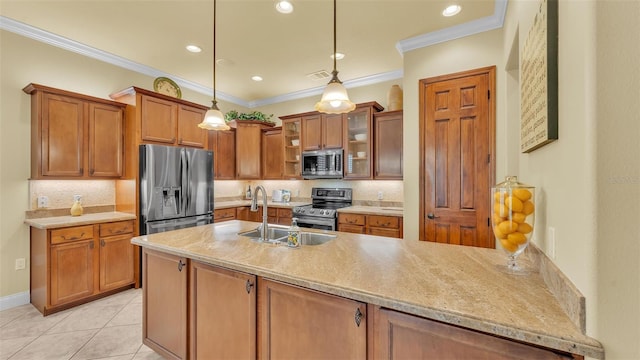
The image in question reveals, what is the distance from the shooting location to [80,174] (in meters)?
3.21

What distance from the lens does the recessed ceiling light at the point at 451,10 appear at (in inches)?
103

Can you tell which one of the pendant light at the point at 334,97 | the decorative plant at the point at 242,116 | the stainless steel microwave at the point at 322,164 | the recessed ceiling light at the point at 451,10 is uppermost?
the recessed ceiling light at the point at 451,10

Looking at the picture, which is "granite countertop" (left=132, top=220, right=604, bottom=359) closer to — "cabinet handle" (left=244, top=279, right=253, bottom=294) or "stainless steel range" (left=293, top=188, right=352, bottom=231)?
"cabinet handle" (left=244, top=279, right=253, bottom=294)

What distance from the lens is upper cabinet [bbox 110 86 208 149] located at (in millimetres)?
3441

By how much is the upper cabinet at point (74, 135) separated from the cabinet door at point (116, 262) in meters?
0.83

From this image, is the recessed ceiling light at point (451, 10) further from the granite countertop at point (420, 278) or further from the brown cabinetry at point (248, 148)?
the brown cabinetry at point (248, 148)

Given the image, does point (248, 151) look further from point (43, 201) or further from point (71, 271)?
point (71, 271)

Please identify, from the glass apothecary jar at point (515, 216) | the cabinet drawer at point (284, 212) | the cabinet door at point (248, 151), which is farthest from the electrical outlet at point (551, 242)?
the cabinet door at point (248, 151)

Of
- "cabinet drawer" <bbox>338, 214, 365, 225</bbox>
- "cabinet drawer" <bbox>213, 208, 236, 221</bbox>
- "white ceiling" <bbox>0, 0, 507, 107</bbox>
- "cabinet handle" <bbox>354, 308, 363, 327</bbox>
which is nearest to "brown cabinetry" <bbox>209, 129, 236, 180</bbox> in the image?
"cabinet drawer" <bbox>213, 208, 236, 221</bbox>

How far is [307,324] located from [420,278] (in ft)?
1.90

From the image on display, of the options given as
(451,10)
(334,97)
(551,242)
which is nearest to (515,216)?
(551,242)

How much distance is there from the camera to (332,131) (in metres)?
4.37

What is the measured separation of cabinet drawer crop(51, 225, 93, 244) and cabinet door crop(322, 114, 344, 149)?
3210mm

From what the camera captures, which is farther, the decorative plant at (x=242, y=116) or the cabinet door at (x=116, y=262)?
the decorative plant at (x=242, y=116)
